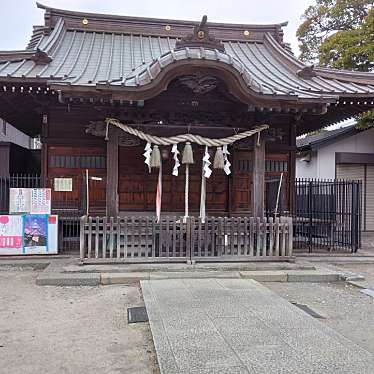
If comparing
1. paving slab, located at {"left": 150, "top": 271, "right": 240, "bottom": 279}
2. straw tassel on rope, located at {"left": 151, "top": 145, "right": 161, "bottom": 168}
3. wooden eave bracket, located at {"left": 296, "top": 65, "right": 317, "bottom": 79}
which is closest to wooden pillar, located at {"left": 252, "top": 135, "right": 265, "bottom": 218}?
paving slab, located at {"left": 150, "top": 271, "right": 240, "bottom": 279}

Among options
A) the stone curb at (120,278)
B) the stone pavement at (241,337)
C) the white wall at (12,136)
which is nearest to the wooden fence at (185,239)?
the stone curb at (120,278)

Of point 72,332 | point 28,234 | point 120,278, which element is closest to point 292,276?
point 120,278

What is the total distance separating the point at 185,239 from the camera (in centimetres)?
982

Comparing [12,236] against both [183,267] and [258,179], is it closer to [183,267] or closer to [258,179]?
[183,267]

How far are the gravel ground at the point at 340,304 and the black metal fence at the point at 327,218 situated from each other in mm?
3550

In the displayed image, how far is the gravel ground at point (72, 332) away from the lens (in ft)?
14.5

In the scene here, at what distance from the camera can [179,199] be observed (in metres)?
11.9

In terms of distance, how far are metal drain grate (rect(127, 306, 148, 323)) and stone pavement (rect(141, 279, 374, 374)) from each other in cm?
12

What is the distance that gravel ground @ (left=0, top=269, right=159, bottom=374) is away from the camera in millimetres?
4434

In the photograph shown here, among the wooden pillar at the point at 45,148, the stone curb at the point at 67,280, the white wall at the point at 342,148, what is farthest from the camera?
the white wall at the point at 342,148

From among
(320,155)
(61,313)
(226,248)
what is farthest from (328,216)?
(61,313)

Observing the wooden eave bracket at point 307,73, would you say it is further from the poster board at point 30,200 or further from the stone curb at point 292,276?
the poster board at point 30,200

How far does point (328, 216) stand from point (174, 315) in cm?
768

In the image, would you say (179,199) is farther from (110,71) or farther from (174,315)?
(174,315)
